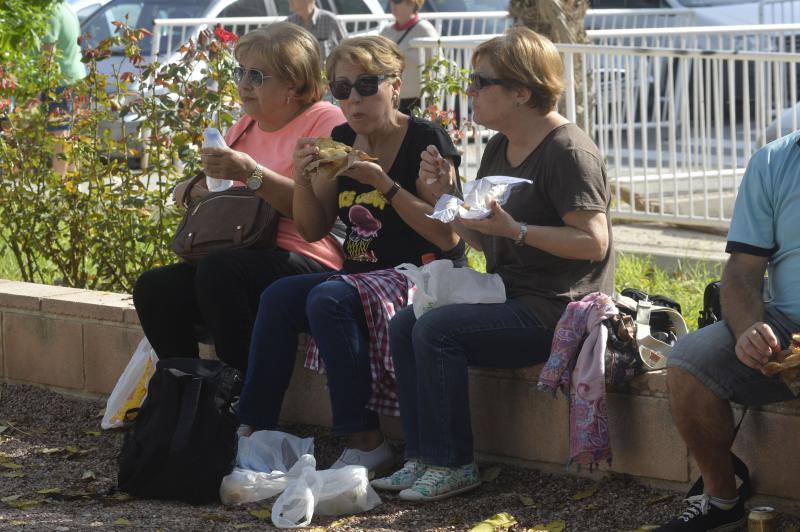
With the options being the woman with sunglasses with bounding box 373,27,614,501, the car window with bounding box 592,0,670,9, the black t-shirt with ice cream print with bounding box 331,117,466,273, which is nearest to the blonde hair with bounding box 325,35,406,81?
the black t-shirt with ice cream print with bounding box 331,117,466,273

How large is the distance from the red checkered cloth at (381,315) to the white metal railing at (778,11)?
1034 cm

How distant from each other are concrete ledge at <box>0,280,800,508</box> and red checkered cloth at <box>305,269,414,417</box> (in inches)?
10.6

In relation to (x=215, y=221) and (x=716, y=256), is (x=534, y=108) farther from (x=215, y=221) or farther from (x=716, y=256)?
(x=716, y=256)

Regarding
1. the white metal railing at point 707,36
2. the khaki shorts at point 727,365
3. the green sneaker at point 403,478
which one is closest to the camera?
the khaki shorts at point 727,365

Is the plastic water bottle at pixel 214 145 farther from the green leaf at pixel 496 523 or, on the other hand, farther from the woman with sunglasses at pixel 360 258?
the green leaf at pixel 496 523

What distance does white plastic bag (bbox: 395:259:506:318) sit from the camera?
4.27 metres

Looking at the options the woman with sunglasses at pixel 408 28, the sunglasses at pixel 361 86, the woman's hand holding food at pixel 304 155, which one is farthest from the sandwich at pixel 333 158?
the woman with sunglasses at pixel 408 28

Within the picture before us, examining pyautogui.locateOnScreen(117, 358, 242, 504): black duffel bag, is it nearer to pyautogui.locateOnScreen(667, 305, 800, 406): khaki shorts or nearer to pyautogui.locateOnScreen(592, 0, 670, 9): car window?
pyautogui.locateOnScreen(667, 305, 800, 406): khaki shorts

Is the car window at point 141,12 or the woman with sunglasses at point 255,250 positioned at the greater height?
Result: the car window at point 141,12

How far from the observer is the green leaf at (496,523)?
13.1 ft

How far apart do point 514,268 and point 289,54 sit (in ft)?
4.30

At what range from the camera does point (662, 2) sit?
50.5 feet

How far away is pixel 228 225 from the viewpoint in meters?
4.96

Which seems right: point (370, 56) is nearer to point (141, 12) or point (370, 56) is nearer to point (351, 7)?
point (141, 12)
